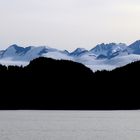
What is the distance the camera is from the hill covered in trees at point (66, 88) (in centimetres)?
10944

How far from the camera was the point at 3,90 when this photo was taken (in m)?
113

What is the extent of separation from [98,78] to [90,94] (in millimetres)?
7759

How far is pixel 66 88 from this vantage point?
116 meters

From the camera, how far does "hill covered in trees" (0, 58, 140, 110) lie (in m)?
109
